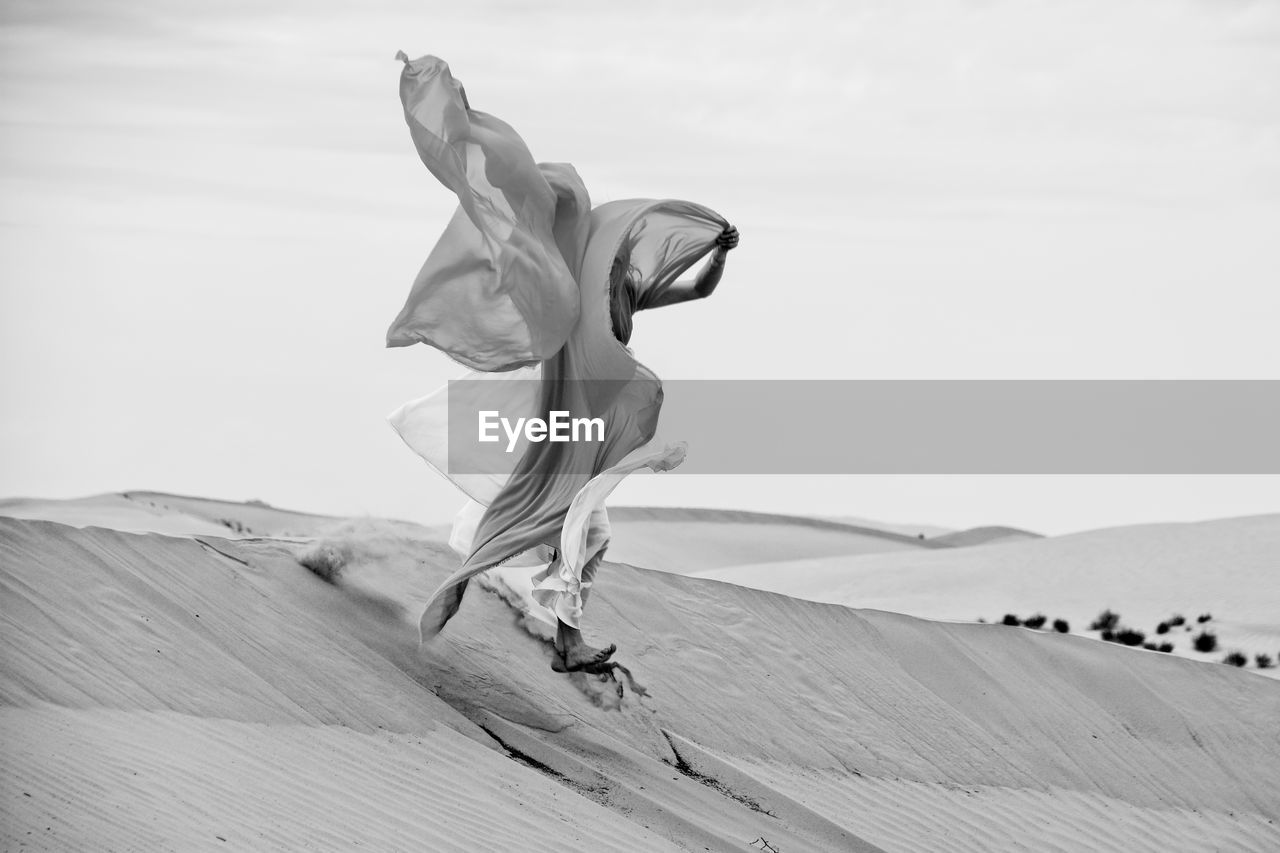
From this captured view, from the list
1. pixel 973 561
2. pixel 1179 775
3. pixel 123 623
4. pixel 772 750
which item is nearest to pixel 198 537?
pixel 123 623

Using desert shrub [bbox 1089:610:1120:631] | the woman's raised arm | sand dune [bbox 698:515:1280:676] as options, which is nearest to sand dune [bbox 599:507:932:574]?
sand dune [bbox 698:515:1280:676]

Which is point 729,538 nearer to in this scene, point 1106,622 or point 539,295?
point 1106,622

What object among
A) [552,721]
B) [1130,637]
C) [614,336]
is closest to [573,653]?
[552,721]

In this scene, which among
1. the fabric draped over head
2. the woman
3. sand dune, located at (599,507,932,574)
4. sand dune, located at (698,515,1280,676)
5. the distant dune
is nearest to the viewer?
the fabric draped over head

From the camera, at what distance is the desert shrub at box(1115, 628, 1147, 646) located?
58.4 feet

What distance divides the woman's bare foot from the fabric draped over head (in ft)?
1.57

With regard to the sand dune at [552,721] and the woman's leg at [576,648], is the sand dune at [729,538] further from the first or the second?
the woman's leg at [576,648]

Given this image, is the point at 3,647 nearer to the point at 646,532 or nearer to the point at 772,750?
the point at 772,750

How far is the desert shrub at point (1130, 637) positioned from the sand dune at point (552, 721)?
2014mm

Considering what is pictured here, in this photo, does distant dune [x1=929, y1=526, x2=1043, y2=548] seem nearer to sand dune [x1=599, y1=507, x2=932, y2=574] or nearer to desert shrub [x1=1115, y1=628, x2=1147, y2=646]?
sand dune [x1=599, y1=507, x2=932, y2=574]

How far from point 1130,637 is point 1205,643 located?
0.77 meters

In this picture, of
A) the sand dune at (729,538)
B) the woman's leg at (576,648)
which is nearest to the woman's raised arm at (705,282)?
the woman's leg at (576,648)

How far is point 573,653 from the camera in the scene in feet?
33.3

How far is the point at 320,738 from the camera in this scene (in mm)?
9984
